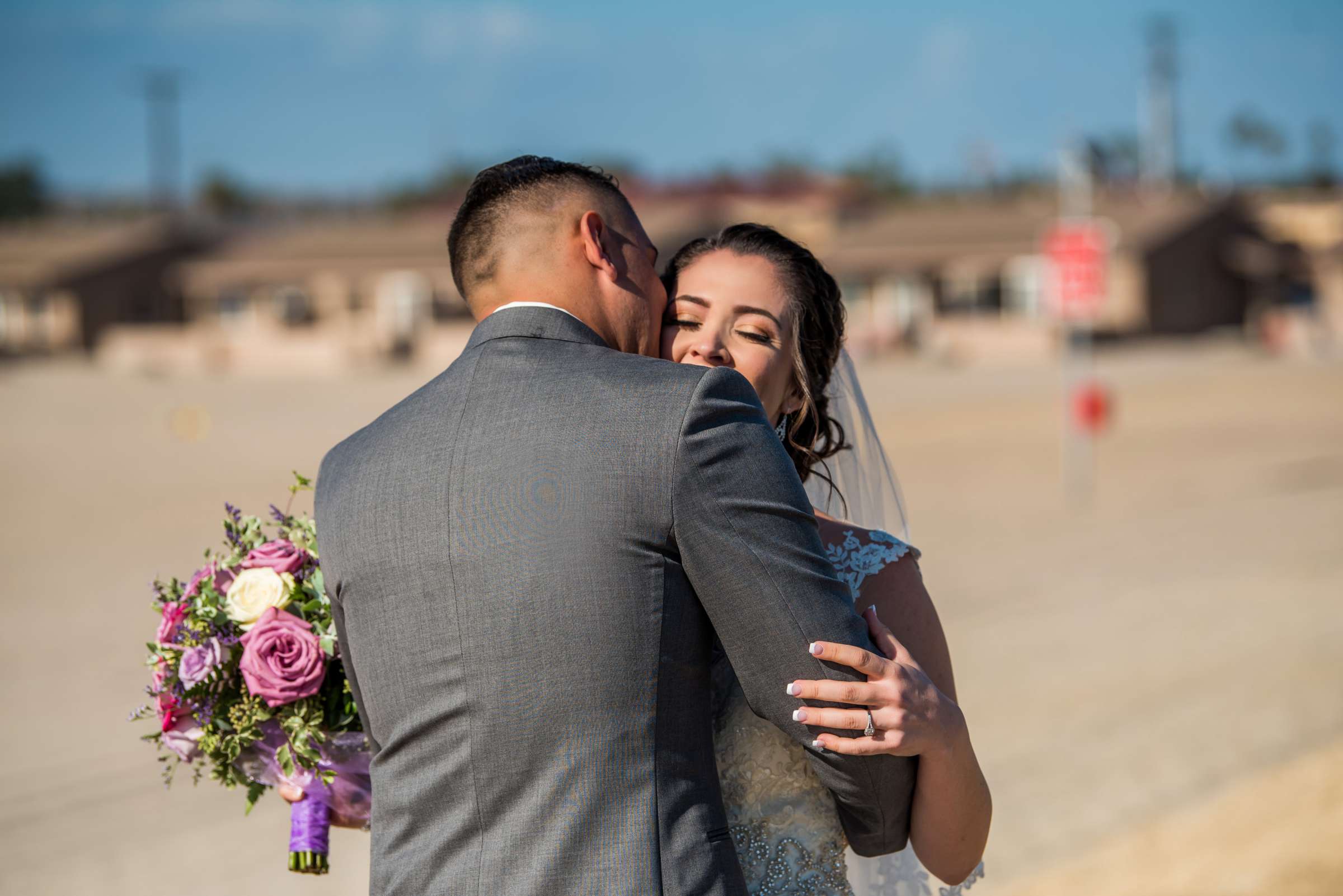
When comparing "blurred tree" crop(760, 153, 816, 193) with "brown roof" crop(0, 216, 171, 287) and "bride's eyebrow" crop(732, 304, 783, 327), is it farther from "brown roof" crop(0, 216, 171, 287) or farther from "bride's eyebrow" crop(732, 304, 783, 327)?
"bride's eyebrow" crop(732, 304, 783, 327)

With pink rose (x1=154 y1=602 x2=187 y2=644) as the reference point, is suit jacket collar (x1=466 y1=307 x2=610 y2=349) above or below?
above

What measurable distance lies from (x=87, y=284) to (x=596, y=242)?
61.0 meters

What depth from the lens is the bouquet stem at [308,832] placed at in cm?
236

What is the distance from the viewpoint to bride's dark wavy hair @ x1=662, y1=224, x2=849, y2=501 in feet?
7.60

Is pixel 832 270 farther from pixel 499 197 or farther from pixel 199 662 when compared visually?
pixel 499 197

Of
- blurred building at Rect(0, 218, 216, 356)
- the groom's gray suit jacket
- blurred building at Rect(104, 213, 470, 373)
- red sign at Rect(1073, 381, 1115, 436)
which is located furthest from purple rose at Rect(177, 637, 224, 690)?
blurred building at Rect(0, 218, 216, 356)

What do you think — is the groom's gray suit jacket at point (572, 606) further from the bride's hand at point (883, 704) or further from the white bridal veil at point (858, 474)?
the white bridal veil at point (858, 474)

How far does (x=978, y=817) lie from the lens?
2.00 m

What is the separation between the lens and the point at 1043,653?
8945 millimetres

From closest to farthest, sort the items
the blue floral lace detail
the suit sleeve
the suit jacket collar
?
the suit sleeve < the suit jacket collar < the blue floral lace detail

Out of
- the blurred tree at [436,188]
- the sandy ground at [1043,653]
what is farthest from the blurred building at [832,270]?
the blurred tree at [436,188]

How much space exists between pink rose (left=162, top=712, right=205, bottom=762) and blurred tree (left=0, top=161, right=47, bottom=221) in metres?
108

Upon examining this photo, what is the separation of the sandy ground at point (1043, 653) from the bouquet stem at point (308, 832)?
3206mm

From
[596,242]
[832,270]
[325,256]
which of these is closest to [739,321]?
[596,242]
